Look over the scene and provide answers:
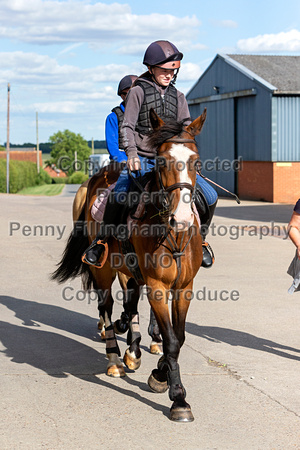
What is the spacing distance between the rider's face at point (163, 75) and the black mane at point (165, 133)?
0.81m

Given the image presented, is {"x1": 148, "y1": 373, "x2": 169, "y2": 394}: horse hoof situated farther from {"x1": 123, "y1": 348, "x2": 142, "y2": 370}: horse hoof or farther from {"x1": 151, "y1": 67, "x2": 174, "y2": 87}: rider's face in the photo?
{"x1": 151, "y1": 67, "x2": 174, "y2": 87}: rider's face

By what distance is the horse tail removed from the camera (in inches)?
310

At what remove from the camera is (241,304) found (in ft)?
30.8

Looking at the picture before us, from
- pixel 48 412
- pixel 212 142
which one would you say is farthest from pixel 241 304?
pixel 212 142

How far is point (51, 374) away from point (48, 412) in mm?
1048

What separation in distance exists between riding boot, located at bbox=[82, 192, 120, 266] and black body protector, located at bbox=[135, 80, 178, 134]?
0.70 meters

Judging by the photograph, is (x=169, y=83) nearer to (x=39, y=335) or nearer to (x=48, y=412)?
(x=48, y=412)

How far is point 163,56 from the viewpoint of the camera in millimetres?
5605

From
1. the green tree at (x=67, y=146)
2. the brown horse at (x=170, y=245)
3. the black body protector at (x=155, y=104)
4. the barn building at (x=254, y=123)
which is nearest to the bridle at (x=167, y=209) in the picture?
the brown horse at (x=170, y=245)

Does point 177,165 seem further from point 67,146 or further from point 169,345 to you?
point 67,146

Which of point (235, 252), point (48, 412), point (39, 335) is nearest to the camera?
point (48, 412)

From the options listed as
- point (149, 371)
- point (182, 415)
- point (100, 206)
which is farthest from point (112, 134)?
point (182, 415)

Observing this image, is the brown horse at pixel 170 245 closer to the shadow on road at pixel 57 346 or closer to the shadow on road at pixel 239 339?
the shadow on road at pixel 57 346

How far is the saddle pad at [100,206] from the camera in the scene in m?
6.79
